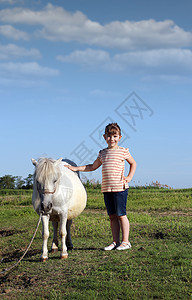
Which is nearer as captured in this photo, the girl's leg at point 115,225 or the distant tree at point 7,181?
the girl's leg at point 115,225

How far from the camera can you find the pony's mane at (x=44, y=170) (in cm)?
543

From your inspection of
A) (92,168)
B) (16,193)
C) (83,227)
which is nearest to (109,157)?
(92,168)

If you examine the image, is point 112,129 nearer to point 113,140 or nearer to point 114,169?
point 113,140

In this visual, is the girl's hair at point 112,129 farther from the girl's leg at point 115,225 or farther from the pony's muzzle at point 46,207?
the pony's muzzle at point 46,207

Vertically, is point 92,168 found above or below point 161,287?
above

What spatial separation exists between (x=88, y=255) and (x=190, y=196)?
11.1m

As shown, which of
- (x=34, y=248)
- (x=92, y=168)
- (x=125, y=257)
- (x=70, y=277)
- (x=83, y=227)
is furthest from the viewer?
(x=83, y=227)

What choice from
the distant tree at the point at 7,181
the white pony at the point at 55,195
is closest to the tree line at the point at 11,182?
the distant tree at the point at 7,181

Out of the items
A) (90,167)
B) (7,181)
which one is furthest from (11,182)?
(90,167)

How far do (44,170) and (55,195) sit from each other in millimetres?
578

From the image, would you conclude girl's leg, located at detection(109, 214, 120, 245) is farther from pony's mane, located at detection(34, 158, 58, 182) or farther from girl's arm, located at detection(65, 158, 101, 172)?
pony's mane, located at detection(34, 158, 58, 182)

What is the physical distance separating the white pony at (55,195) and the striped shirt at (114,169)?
24.9 inches

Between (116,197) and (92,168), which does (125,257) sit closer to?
(116,197)

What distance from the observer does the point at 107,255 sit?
19.5 feet
